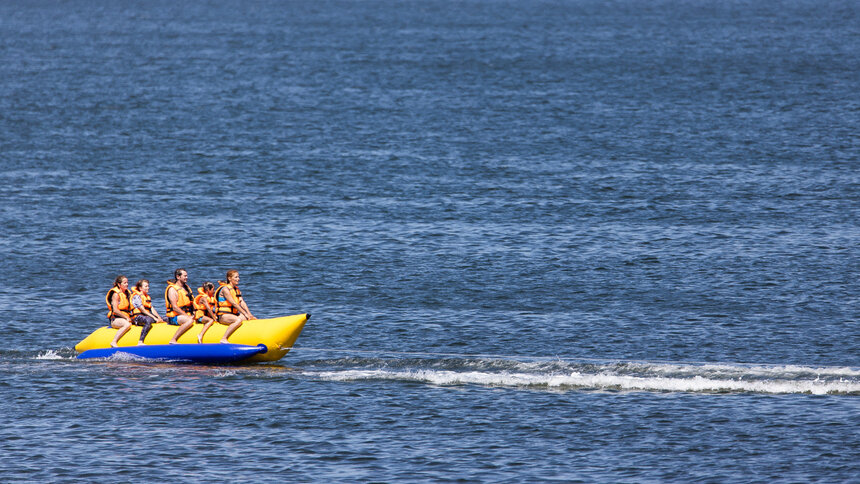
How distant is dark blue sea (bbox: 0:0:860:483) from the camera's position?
754 inches

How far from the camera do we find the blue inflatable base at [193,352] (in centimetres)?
2284

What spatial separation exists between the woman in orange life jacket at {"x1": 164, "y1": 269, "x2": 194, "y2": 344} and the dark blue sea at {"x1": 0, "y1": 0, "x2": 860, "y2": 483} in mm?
989

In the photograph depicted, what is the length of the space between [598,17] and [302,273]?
92.9 metres

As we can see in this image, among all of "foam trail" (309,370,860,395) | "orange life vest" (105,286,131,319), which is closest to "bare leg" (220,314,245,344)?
"foam trail" (309,370,860,395)

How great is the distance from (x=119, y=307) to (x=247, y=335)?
3195 mm

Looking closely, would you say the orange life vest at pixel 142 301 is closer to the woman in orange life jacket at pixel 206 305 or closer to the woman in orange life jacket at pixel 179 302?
the woman in orange life jacket at pixel 179 302

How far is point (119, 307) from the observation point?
23734 mm

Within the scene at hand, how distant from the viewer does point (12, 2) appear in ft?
448

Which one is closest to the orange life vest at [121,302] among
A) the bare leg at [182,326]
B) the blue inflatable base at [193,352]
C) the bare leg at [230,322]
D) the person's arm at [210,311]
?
the blue inflatable base at [193,352]

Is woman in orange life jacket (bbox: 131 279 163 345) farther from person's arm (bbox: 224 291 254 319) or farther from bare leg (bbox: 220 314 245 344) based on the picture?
person's arm (bbox: 224 291 254 319)

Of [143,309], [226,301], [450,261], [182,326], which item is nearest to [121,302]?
[143,309]

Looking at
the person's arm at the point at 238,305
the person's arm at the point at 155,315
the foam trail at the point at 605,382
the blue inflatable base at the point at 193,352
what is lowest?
the foam trail at the point at 605,382

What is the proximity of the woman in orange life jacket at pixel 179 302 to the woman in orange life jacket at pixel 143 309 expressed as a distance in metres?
0.40

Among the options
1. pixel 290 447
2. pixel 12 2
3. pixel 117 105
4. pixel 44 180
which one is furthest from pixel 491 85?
pixel 12 2
